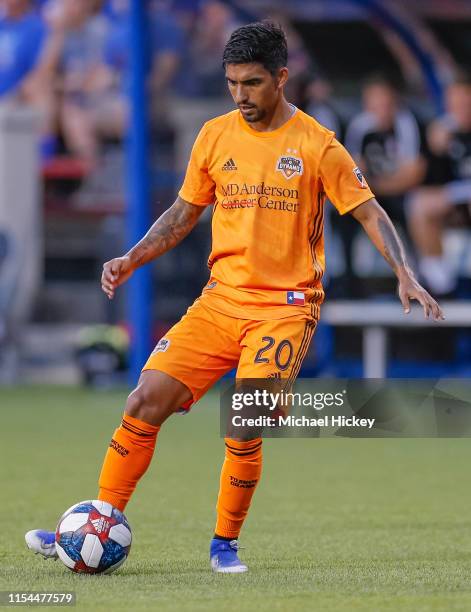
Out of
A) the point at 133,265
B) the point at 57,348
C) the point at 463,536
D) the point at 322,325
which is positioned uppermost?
the point at 133,265

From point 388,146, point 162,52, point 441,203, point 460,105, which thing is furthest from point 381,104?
point 162,52

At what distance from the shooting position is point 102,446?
39.9 ft

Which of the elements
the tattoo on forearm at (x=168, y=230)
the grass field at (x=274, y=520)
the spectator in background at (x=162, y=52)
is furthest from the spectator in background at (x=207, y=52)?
the tattoo on forearm at (x=168, y=230)

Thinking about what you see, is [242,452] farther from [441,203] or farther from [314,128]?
[441,203]

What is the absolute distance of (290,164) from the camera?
244 inches

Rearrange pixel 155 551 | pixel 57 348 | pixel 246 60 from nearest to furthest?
pixel 246 60, pixel 155 551, pixel 57 348

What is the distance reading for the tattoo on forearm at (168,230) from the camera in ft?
21.1

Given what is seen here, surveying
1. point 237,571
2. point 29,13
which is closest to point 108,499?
point 237,571

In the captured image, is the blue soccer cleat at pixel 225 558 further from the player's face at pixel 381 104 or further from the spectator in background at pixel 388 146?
the player's face at pixel 381 104

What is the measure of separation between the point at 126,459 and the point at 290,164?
1.34m

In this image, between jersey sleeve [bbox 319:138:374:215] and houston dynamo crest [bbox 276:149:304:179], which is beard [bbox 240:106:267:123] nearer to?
houston dynamo crest [bbox 276:149:304:179]

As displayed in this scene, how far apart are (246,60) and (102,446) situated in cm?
657

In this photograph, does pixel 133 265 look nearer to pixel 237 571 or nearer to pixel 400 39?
pixel 237 571

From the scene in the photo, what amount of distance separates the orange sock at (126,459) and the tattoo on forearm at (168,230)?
708 mm
